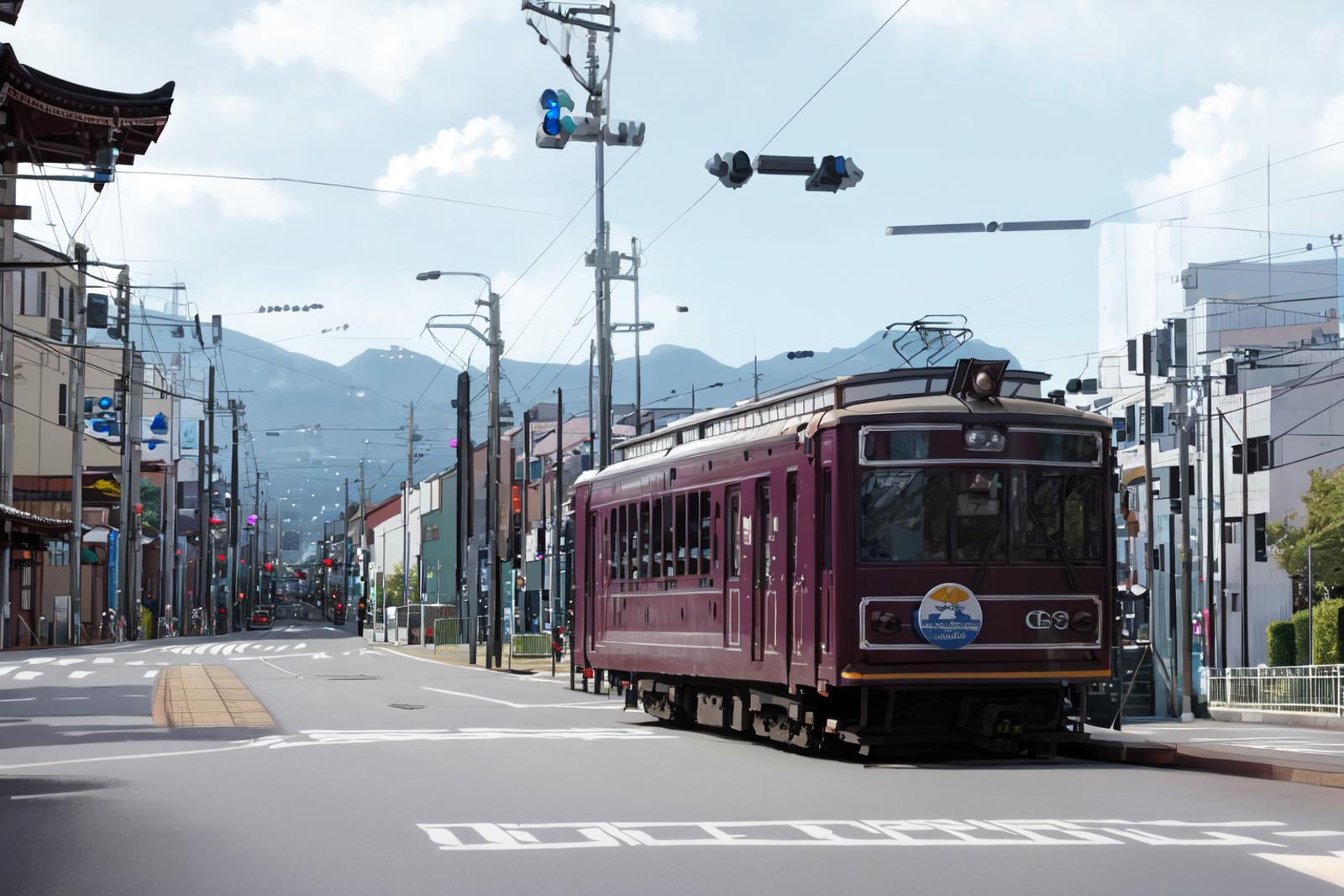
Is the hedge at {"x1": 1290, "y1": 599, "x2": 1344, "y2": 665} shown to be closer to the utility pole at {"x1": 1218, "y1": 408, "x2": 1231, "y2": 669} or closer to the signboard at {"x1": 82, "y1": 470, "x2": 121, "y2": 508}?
the utility pole at {"x1": 1218, "y1": 408, "x2": 1231, "y2": 669}

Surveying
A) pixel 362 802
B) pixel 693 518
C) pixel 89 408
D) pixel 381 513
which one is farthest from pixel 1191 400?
pixel 381 513

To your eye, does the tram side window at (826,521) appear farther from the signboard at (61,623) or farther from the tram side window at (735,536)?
the signboard at (61,623)

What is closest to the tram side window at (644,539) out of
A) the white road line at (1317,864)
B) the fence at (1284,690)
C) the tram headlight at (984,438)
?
the tram headlight at (984,438)

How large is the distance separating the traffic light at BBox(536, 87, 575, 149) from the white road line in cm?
1845

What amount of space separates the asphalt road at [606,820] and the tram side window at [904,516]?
1.92 meters

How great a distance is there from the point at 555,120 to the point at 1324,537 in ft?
126

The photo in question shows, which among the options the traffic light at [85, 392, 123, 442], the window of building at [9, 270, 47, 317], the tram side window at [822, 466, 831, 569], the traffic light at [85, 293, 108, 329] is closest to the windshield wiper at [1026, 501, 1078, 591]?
the tram side window at [822, 466, 831, 569]

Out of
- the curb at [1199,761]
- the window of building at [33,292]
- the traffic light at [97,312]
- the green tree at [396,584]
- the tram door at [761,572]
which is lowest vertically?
the green tree at [396,584]

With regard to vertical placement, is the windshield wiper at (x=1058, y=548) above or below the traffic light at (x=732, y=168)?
below

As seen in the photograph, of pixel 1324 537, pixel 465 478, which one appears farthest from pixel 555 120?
pixel 1324 537

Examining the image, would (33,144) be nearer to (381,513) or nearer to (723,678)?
(723,678)

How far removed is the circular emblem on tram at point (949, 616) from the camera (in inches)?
616

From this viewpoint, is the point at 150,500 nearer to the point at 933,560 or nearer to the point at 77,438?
the point at 77,438

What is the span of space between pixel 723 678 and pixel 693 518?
1788 mm
